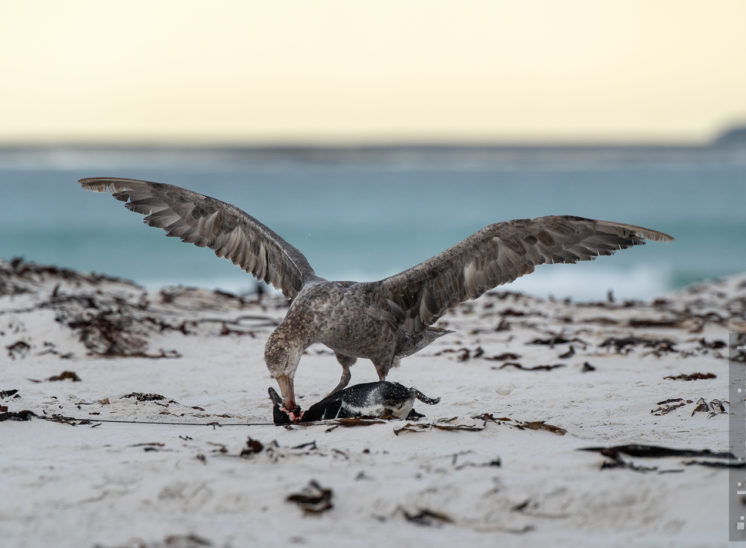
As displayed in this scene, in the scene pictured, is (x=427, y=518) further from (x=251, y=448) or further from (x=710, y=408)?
(x=710, y=408)

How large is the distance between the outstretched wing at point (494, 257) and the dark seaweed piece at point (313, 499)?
254cm

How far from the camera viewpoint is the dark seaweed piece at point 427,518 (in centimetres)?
305

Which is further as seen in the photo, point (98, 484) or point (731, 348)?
point (731, 348)

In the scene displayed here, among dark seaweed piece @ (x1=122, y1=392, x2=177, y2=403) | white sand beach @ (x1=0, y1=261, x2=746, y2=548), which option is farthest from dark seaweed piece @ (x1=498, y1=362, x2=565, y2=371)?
dark seaweed piece @ (x1=122, y1=392, x2=177, y2=403)

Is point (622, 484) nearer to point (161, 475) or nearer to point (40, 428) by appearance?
point (161, 475)

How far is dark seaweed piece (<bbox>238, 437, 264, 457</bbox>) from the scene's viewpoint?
3678 millimetres

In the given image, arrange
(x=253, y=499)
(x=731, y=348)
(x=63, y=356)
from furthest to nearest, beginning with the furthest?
(x=731, y=348) < (x=63, y=356) < (x=253, y=499)

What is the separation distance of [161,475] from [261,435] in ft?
2.82

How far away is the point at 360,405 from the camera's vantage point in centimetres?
470

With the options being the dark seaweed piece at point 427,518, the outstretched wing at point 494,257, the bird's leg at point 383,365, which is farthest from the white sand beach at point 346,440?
the outstretched wing at point 494,257

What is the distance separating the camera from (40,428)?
432cm

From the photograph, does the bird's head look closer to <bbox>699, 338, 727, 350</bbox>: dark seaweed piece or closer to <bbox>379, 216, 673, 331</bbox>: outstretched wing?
<bbox>379, 216, 673, 331</bbox>: outstretched wing

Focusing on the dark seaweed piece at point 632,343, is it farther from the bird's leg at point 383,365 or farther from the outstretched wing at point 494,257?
the bird's leg at point 383,365

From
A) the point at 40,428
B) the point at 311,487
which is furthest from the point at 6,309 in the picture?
the point at 311,487
